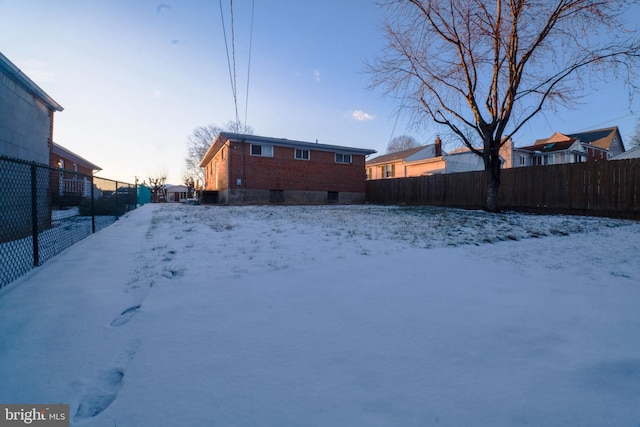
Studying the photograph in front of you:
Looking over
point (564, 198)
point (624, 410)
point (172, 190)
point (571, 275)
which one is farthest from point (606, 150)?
point (172, 190)

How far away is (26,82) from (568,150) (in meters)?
39.7

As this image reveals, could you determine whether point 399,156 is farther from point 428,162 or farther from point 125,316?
point 125,316

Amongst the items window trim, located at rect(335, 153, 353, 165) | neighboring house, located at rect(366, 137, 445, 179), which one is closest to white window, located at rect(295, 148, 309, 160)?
window trim, located at rect(335, 153, 353, 165)

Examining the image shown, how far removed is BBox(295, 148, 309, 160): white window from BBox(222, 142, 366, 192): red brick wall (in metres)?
0.22

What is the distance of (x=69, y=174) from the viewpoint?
36.5 ft

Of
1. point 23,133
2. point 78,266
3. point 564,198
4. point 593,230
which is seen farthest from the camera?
point 564,198

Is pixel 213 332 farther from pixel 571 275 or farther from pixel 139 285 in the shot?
pixel 571 275

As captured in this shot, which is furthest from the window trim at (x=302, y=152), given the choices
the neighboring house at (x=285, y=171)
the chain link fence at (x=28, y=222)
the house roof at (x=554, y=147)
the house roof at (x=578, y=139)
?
the house roof at (x=554, y=147)

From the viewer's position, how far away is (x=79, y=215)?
29.7ft

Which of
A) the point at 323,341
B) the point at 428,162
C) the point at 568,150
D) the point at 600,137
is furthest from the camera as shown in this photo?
the point at 600,137

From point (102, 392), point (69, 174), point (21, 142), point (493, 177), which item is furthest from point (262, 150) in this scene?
point (102, 392)

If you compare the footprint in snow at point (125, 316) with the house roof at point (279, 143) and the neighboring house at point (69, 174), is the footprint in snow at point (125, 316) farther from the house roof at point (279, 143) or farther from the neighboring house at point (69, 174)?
A: the house roof at point (279, 143)

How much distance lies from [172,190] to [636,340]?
5530 cm

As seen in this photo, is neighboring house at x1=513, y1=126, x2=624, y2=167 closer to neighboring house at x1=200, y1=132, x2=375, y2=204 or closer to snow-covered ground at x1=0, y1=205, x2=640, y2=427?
neighboring house at x1=200, y1=132, x2=375, y2=204
